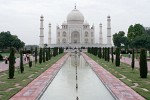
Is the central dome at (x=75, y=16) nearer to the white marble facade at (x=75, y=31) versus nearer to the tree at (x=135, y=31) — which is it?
the white marble facade at (x=75, y=31)

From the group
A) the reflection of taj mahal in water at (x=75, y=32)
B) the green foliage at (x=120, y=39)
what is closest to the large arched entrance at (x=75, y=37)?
the reflection of taj mahal in water at (x=75, y=32)

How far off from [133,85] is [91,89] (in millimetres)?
1549

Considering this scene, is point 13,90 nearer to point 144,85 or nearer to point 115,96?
point 115,96

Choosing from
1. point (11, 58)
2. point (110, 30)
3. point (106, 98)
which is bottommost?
point (106, 98)

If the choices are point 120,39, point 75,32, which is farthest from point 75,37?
point 120,39

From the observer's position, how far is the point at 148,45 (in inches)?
1463

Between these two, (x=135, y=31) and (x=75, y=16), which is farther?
(x=75, y=16)

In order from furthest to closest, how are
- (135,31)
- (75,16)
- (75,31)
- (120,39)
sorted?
(75,31) < (75,16) < (120,39) < (135,31)

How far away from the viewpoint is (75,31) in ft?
176

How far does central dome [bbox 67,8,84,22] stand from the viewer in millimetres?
51750

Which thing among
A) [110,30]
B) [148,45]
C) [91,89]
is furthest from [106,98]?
[110,30]

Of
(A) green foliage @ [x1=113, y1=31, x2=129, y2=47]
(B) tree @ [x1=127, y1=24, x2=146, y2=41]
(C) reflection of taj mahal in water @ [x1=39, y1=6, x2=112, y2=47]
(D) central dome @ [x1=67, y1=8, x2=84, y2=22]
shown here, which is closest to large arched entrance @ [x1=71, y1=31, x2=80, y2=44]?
(C) reflection of taj mahal in water @ [x1=39, y1=6, x2=112, y2=47]

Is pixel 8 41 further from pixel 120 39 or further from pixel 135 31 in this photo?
pixel 120 39

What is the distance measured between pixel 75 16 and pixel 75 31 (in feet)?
10.0
